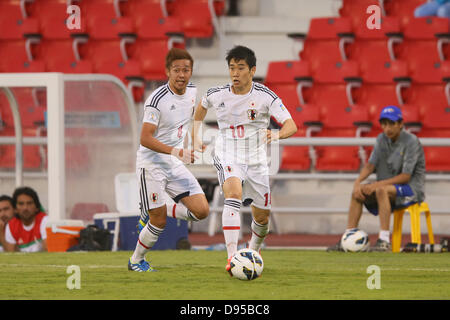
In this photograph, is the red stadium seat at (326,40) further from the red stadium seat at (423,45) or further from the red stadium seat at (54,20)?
the red stadium seat at (54,20)

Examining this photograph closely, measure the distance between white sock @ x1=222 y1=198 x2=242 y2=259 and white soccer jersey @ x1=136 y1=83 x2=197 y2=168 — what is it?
2.19 ft

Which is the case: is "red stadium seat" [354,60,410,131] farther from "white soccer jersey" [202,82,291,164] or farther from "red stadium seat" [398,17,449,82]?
"white soccer jersey" [202,82,291,164]

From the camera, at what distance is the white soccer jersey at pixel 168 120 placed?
670 cm

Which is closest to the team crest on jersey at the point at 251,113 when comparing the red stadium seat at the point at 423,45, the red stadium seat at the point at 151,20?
the red stadium seat at the point at 423,45

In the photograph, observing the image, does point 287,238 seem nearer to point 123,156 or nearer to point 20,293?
point 123,156

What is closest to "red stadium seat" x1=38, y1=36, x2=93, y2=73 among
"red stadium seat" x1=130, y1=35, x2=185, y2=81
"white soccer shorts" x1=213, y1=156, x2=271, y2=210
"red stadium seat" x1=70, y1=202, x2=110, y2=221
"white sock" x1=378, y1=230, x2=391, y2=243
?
"red stadium seat" x1=130, y1=35, x2=185, y2=81

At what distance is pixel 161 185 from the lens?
6.80m

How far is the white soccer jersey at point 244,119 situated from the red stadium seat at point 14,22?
764 cm

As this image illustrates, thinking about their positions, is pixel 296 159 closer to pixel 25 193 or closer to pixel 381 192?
pixel 381 192

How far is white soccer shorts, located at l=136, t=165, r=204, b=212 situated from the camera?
6691 millimetres

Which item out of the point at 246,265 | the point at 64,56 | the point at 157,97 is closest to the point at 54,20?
the point at 64,56

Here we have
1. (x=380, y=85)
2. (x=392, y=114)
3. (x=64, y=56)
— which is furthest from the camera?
(x=64, y=56)

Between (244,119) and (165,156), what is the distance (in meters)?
0.67
